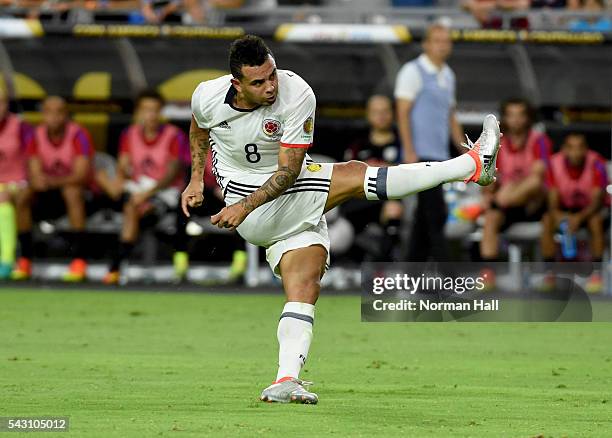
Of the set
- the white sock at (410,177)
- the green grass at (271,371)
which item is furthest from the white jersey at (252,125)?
the green grass at (271,371)

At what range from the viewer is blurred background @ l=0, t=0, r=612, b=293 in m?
16.8

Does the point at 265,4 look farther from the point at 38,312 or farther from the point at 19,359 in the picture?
the point at 19,359

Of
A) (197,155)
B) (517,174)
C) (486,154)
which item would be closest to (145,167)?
(517,174)

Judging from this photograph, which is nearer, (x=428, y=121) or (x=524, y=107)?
(x=428, y=121)

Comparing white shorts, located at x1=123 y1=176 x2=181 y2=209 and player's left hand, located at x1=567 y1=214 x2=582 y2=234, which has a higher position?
white shorts, located at x1=123 y1=176 x2=181 y2=209

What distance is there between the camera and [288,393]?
8305mm

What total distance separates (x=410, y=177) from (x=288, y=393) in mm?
1559

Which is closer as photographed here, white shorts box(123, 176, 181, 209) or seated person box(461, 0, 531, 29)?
white shorts box(123, 176, 181, 209)

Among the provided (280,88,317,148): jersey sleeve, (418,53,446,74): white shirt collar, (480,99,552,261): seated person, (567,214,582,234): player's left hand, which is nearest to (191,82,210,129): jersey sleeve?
(280,88,317,148): jersey sleeve

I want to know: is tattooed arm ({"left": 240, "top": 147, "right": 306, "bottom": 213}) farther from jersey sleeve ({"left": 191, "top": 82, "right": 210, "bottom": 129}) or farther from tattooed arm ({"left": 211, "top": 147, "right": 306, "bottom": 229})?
jersey sleeve ({"left": 191, "top": 82, "right": 210, "bottom": 129})

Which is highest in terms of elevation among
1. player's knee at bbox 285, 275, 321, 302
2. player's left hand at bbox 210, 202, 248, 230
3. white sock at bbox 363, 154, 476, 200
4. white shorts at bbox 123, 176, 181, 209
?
white shorts at bbox 123, 176, 181, 209

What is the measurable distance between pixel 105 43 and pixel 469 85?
4.09 metres

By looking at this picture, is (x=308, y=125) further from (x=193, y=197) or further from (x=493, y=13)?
(x=493, y=13)

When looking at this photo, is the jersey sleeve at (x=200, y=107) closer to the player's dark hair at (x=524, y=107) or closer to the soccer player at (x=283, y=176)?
the soccer player at (x=283, y=176)
